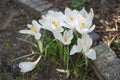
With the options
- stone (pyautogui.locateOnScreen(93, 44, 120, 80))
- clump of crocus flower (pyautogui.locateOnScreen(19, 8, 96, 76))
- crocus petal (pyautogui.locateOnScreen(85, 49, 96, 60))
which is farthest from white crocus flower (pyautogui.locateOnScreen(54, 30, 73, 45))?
stone (pyautogui.locateOnScreen(93, 44, 120, 80))

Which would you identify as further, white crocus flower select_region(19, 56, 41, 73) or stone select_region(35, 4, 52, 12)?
stone select_region(35, 4, 52, 12)

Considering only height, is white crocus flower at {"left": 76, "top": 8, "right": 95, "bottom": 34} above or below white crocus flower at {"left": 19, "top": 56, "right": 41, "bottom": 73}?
Answer: above

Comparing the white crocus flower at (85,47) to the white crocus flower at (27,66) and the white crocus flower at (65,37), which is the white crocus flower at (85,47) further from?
the white crocus flower at (27,66)

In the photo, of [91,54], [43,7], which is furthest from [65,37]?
[43,7]

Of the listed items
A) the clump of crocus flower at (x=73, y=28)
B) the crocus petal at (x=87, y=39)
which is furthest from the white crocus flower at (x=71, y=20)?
the crocus petal at (x=87, y=39)

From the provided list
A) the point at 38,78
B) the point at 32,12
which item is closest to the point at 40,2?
the point at 32,12

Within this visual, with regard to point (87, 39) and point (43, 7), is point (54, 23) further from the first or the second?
point (43, 7)

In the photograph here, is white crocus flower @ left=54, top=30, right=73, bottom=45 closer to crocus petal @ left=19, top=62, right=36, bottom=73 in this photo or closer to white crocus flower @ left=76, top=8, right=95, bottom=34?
white crocus flower @ left=76, top=8, right=95, bottom=34

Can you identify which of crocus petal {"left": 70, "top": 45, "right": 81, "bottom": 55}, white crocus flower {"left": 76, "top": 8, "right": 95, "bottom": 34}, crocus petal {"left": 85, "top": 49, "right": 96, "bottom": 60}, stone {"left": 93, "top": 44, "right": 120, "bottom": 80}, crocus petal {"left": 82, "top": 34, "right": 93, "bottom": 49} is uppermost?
white crocus flower {"left": 76, "top": 8, "right": 95, "bottom": 34}

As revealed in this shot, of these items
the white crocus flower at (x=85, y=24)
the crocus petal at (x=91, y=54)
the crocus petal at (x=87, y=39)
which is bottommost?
the crocus petal at (x=91, y=54)

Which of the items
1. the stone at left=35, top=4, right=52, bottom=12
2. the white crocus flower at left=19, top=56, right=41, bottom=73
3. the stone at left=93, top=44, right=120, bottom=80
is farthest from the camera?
the stone at left=35, top=4, right=52, bottom=12
